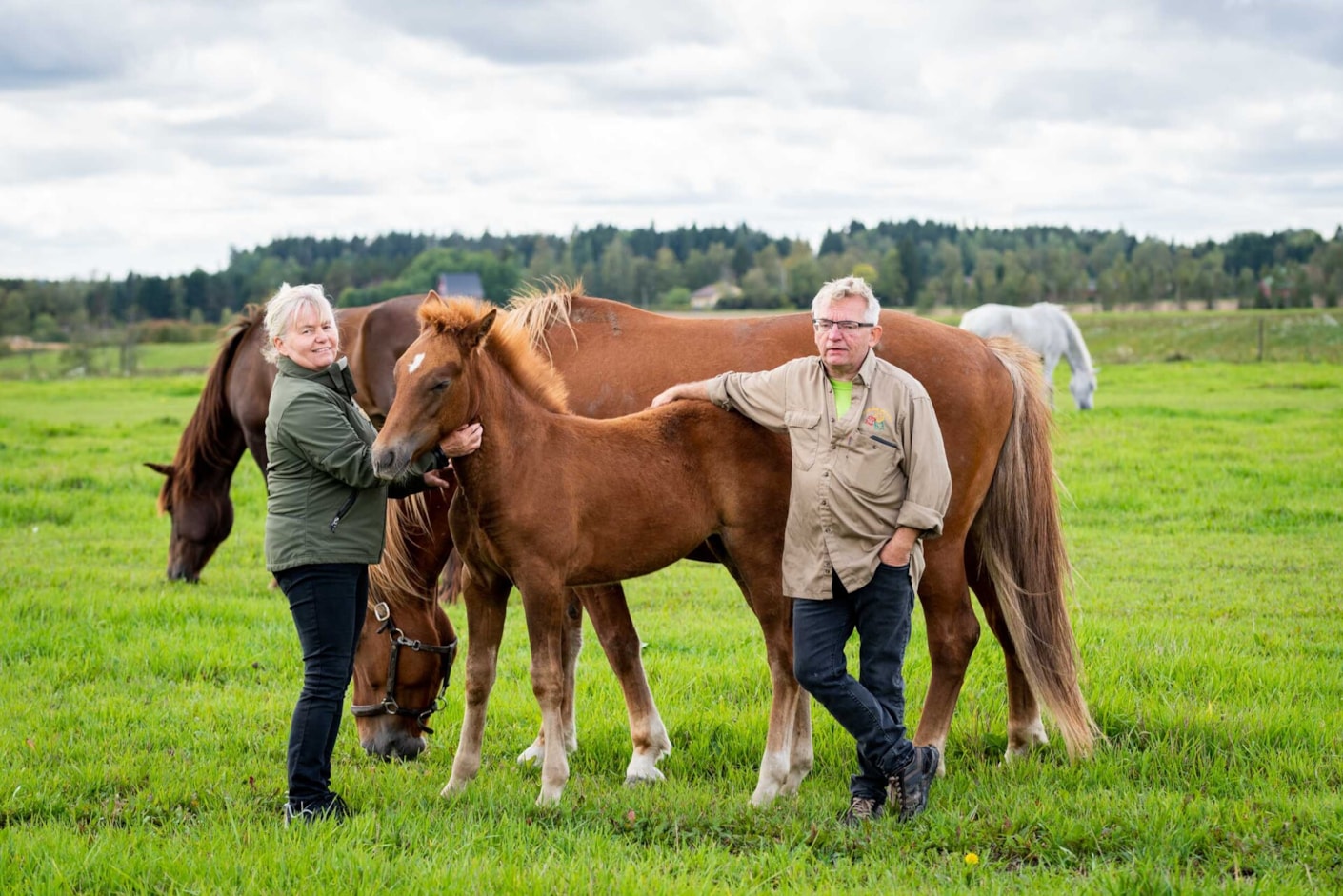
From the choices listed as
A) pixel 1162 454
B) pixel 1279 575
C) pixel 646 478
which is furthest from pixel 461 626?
pixel 1162 454

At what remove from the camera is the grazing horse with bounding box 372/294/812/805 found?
4266 millimetres

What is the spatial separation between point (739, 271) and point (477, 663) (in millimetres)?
102826

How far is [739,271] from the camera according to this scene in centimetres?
Result: 10575

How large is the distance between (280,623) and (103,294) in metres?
90.2

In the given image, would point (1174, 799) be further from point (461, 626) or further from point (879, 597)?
point (461, 626)

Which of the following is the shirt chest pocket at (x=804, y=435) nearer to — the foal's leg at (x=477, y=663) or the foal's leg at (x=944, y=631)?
the foal's leg at (x=944, y=631)

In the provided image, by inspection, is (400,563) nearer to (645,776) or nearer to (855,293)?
(645,776)

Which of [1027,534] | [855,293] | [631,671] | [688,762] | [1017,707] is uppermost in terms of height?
[855,293]

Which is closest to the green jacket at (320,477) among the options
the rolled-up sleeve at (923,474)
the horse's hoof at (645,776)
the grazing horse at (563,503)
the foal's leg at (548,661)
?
the grazing horse at (563,503)

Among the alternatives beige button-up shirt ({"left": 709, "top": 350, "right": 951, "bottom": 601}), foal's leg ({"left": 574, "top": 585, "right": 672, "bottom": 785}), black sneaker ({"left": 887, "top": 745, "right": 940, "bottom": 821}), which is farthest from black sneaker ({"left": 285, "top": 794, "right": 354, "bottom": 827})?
black sneaker ({"left": 887, "top": 745, "right": 940, "bottom": 821})

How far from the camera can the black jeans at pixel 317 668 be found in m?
4.21

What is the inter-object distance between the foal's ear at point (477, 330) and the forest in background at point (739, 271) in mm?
52397

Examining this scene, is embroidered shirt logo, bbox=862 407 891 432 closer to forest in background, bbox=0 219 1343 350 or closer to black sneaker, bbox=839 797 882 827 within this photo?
black sneaker, bbox=839 797 882 827

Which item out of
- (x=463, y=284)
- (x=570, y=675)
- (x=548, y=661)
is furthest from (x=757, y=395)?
(x=463, y=284)
